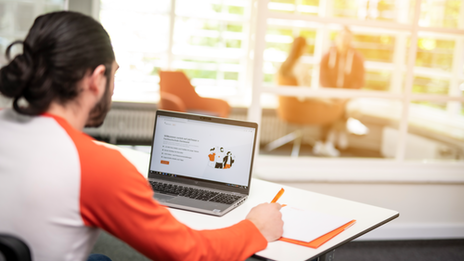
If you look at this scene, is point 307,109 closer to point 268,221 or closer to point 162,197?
point 162,197

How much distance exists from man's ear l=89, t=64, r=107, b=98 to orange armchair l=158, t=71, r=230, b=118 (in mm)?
3479

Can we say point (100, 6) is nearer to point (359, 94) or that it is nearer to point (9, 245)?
point (359, 94)

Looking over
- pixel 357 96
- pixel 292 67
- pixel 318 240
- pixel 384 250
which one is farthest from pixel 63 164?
pixel 292 67

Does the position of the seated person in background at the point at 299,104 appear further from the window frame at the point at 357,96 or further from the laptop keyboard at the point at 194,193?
the laptop keyboard at the point at 194,193

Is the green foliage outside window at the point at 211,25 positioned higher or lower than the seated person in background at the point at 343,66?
higher

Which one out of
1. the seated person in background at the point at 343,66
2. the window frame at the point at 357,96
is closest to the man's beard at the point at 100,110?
the window frame at the point at 357,96

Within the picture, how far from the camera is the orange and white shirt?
0.79 m

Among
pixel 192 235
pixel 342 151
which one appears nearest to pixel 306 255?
pixel 192 235

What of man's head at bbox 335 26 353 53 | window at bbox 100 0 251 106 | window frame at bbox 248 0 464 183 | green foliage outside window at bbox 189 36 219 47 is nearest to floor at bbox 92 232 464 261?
window frame at bbox 248 0 464 183

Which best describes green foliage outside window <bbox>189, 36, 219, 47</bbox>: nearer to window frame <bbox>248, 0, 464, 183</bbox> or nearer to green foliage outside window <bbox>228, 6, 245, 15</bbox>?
green foliage outside window <bbox>228, 6, 245, 15</bbox>

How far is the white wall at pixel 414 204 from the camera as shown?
2703mm

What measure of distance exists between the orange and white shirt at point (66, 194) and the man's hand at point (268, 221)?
0.32m

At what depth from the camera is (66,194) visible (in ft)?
2.61

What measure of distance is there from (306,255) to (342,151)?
4.48 metres
